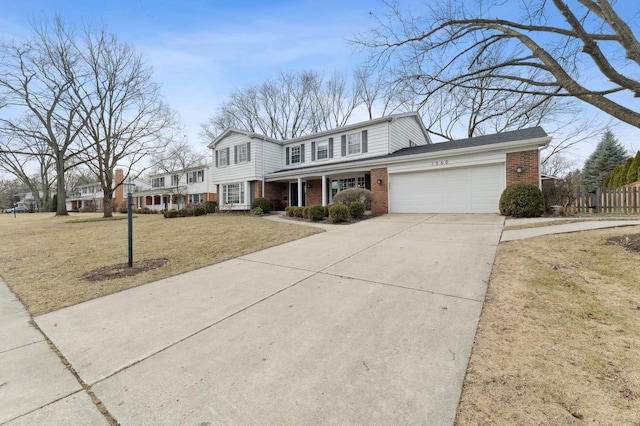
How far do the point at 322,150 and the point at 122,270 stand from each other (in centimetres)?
1355

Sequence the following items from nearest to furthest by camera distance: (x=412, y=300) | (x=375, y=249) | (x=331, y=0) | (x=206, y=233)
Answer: (x=412, y=300), (x=375, y=249), (x=331, y=0), (x=206, y=233)

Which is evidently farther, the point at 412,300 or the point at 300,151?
the point at 300,151

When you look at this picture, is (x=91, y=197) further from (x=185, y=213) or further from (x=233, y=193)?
(x=233, y=193)

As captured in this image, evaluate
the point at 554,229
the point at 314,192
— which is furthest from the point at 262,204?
the point at 554,229

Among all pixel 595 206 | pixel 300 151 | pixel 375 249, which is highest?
pixel 300 151

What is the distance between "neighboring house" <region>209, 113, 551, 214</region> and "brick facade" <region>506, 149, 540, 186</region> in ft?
0.09

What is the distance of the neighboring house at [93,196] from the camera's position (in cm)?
3865

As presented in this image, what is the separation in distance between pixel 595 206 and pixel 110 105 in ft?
102

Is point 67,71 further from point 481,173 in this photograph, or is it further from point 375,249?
point 481,173

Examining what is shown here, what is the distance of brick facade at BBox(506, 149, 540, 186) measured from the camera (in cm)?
962

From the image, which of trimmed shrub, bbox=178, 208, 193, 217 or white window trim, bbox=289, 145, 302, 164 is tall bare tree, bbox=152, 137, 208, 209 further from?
white window trim, bbox=289, 145, 302, 164

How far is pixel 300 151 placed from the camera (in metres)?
18.5

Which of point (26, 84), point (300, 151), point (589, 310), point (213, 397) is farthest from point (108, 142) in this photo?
point (589, 310)

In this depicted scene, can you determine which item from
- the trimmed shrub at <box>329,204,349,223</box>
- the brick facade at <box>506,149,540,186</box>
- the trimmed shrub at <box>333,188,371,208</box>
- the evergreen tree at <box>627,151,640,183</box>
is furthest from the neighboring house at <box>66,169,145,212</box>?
the evergreen tree at <box>627,151,640,183</box>
